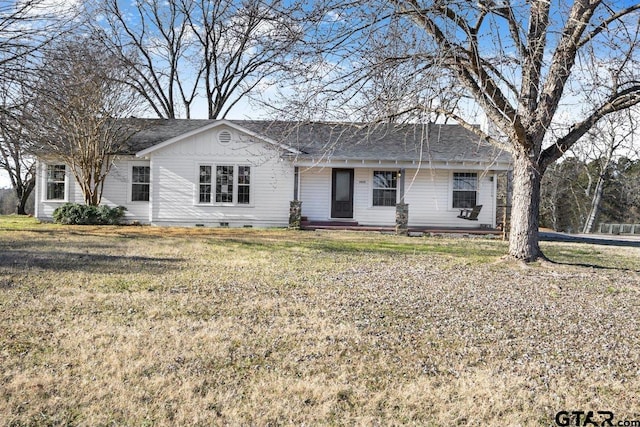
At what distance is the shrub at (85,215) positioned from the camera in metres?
16.7

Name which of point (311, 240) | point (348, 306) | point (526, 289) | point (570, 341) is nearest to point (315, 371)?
point (348, 306)

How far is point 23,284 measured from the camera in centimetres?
663

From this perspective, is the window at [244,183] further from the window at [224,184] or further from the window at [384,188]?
the window at [384,188]

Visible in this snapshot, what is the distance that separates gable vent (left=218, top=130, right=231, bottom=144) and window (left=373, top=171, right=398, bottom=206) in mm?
5693

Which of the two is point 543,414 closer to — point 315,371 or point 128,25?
Result: point 315,371

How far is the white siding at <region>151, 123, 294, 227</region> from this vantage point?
17312mm

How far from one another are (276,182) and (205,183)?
2666mm

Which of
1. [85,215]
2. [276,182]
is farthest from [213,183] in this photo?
[85,215]

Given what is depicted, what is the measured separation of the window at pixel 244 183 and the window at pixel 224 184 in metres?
0.33

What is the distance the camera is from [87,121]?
666 inches

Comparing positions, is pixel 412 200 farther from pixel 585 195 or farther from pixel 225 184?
pixel 585 195

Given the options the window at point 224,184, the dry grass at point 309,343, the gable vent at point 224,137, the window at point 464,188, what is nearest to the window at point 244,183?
the window at point 224,184

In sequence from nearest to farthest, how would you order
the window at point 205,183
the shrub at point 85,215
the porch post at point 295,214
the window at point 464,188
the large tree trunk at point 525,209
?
the large tree trunk at point 525,209
the porch post at point 295,214
the shrub at point 85,215
the window at point 205,183
the window at point 464,188

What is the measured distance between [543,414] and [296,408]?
1646 millimetres
